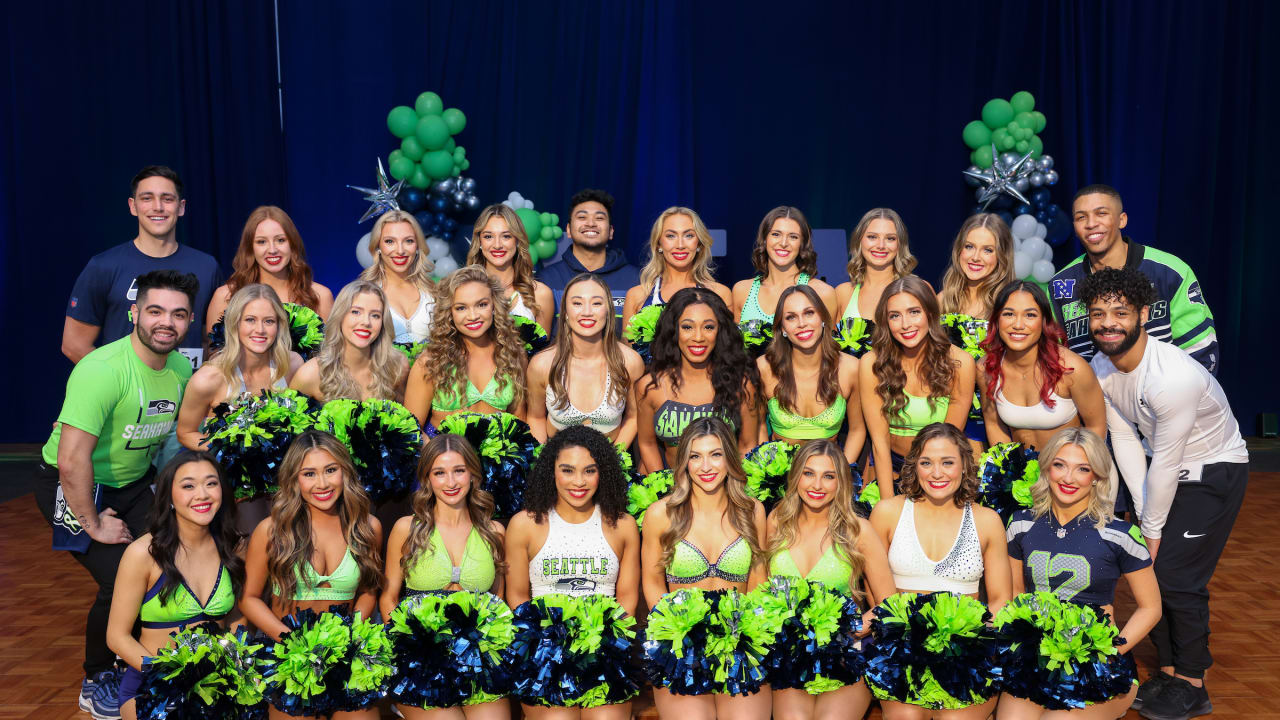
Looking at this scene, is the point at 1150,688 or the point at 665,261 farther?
the point at 665,261

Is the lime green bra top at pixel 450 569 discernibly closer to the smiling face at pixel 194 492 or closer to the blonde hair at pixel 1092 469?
the smiling face at pixel 194 492

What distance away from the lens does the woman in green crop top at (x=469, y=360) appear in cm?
381

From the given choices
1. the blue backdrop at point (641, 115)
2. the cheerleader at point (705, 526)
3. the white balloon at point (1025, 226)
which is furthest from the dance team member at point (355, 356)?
the white balloon at point (1025, 226)

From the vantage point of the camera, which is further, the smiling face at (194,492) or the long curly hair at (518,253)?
the long curly hair at (518,253)

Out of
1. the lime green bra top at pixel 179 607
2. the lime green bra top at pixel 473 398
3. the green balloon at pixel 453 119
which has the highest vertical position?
A: the green balloon at pixel 453 119

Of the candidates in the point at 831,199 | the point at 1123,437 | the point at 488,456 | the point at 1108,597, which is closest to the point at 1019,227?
the point at 831,199

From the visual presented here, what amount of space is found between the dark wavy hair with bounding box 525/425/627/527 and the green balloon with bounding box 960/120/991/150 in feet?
18.6

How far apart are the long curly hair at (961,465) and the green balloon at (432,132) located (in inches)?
202

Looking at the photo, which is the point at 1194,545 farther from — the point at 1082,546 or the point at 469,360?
the point at 469,360

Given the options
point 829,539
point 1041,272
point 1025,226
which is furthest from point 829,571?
point 1025,226

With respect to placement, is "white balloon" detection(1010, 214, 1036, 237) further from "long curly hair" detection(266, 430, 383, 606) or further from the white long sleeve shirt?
"long curly hair" detection(266, 430, 383, 606)

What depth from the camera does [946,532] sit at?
10.7ft

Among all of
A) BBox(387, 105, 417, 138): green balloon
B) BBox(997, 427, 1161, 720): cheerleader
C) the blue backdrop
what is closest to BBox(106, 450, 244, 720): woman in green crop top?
BBox(997, 427, 1161, 720): cheerleader

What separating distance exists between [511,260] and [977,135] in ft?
15.9
